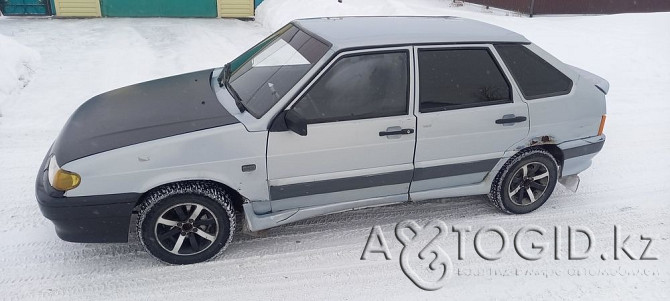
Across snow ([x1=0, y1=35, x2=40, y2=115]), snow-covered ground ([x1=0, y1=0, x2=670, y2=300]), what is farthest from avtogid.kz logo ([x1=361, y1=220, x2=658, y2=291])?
snow ([x1=0, y1=35, x2=40, y2=115])

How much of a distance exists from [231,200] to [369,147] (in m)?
1.09

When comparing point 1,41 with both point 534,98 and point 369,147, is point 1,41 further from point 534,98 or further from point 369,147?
point 534,98

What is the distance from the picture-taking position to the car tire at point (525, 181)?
4180mm

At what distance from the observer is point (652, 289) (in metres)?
3.48

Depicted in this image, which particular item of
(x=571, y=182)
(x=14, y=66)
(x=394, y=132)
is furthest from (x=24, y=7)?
(x=571, y=182)

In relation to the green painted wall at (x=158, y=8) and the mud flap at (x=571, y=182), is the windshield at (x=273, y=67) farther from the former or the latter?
the green painted wall at (x=158, y=8)

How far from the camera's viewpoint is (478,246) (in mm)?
3949

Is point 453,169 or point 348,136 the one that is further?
point 453,169

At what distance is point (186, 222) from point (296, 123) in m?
1.06

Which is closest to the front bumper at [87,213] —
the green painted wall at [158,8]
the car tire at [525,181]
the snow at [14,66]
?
the car tire at [525,181]

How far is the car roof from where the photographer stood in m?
3.69

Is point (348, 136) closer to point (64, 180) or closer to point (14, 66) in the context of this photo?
point (64, 180)

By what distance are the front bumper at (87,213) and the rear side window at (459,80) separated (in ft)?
7.34

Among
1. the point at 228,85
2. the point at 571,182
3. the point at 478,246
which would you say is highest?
the point at 228,85
